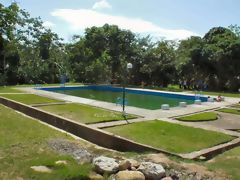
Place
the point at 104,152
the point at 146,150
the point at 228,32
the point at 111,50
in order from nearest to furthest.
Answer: the point at 104,152
the point at 146,150
the point at 228,32
the point at 111,50

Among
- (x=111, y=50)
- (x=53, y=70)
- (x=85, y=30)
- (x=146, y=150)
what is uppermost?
(x=85, y=30)

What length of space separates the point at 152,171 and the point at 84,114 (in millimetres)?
7496

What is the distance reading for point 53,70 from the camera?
32719mm

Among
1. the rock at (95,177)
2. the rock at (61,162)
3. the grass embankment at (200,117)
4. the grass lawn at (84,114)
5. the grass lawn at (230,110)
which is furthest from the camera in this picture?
the grass lawn at (230,110)

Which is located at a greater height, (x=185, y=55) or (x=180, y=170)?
(x=185, y=55)

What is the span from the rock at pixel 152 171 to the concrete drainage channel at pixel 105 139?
6.08 ft

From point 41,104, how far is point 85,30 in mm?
18283

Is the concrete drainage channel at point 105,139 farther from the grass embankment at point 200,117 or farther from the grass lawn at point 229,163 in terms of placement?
the grass embankment at point 200,117

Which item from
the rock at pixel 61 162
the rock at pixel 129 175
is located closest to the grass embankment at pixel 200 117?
the rock at pixel 61 162

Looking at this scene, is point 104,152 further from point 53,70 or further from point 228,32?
point 53,70

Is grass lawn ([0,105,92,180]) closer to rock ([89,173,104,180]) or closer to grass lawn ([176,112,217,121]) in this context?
rock ([89,173,104,180])

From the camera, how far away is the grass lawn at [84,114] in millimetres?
11423

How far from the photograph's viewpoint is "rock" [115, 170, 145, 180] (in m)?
5.09

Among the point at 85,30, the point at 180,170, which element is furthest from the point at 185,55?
the point at 180,170
